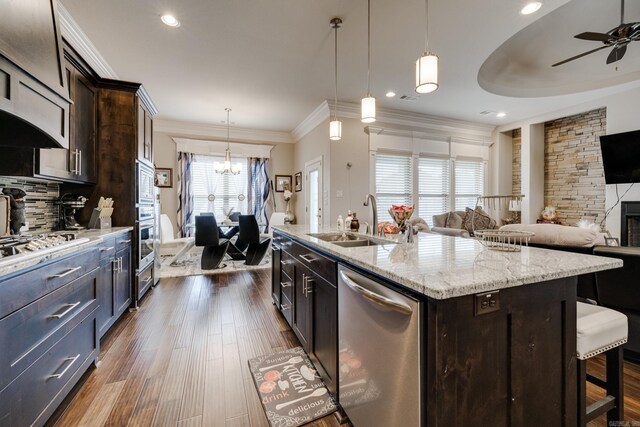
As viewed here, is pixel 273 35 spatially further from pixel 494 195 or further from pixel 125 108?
pixel 494 195

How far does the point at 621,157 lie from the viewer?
416cm

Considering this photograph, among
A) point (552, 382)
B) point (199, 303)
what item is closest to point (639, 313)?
point (552, 382)

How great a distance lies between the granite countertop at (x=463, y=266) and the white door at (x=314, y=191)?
3699mm

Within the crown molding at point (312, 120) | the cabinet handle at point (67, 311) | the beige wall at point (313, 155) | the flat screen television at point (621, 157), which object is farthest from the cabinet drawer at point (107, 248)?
Answer: the flat screen television at point (621, 157)

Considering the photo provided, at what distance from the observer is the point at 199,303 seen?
3098mm

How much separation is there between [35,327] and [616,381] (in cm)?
277

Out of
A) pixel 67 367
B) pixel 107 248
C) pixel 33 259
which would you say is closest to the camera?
pixel 33 259

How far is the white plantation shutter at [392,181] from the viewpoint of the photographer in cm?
521

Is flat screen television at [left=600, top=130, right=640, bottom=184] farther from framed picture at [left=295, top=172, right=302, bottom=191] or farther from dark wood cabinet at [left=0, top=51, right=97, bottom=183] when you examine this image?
dark wood cabinet at [left=0, top=51, right=97, bottom=183]

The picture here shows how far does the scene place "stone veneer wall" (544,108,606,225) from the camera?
16.1ft

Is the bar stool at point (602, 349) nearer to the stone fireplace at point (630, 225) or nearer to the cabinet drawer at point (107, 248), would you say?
the cabinet drawer at point (107, 248)

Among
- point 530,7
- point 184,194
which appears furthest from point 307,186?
point 530,7

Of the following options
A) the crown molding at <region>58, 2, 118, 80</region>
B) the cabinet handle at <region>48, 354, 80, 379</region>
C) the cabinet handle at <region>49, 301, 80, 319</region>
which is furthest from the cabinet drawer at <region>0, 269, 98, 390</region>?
the crown molding at <region>58, 2, 118, 80</region>

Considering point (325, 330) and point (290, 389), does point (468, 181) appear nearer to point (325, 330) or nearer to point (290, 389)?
point (325, 330)
